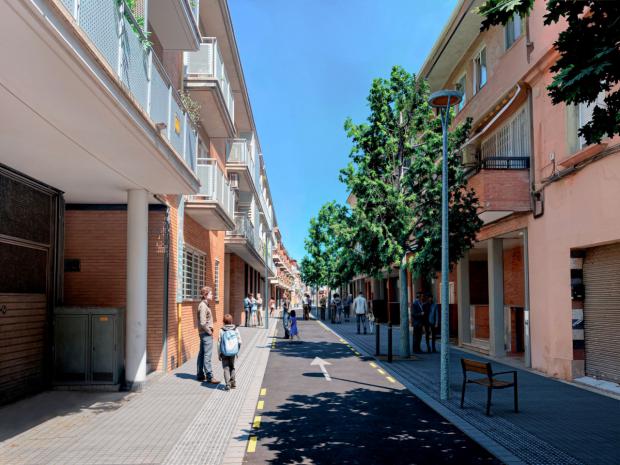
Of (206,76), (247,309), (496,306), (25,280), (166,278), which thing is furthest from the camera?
(247,309)

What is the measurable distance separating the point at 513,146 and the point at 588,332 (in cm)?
572

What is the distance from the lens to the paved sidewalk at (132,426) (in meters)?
6.14

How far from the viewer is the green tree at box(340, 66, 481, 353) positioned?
48.0 ft

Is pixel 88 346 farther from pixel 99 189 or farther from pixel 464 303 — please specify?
pixel 464 303

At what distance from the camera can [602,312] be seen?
1082 cm

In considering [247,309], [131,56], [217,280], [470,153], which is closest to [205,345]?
[131,56]

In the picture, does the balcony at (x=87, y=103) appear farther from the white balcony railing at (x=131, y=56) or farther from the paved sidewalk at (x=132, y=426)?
the paved sidewalk at (x=132, y=426)

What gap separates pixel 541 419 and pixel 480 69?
1262 cm

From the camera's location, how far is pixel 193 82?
562 inches

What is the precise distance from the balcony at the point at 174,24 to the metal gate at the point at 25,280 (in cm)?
409

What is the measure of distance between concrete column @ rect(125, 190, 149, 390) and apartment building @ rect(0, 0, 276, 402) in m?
0.02

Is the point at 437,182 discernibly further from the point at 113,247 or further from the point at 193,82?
the point at 113,247

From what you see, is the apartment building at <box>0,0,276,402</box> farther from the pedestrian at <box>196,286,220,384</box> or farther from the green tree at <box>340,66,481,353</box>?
the green tree at <box>340,66,481,353</box>

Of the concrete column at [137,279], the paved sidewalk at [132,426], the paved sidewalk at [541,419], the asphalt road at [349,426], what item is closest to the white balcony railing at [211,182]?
the concrete column at [137,279]
